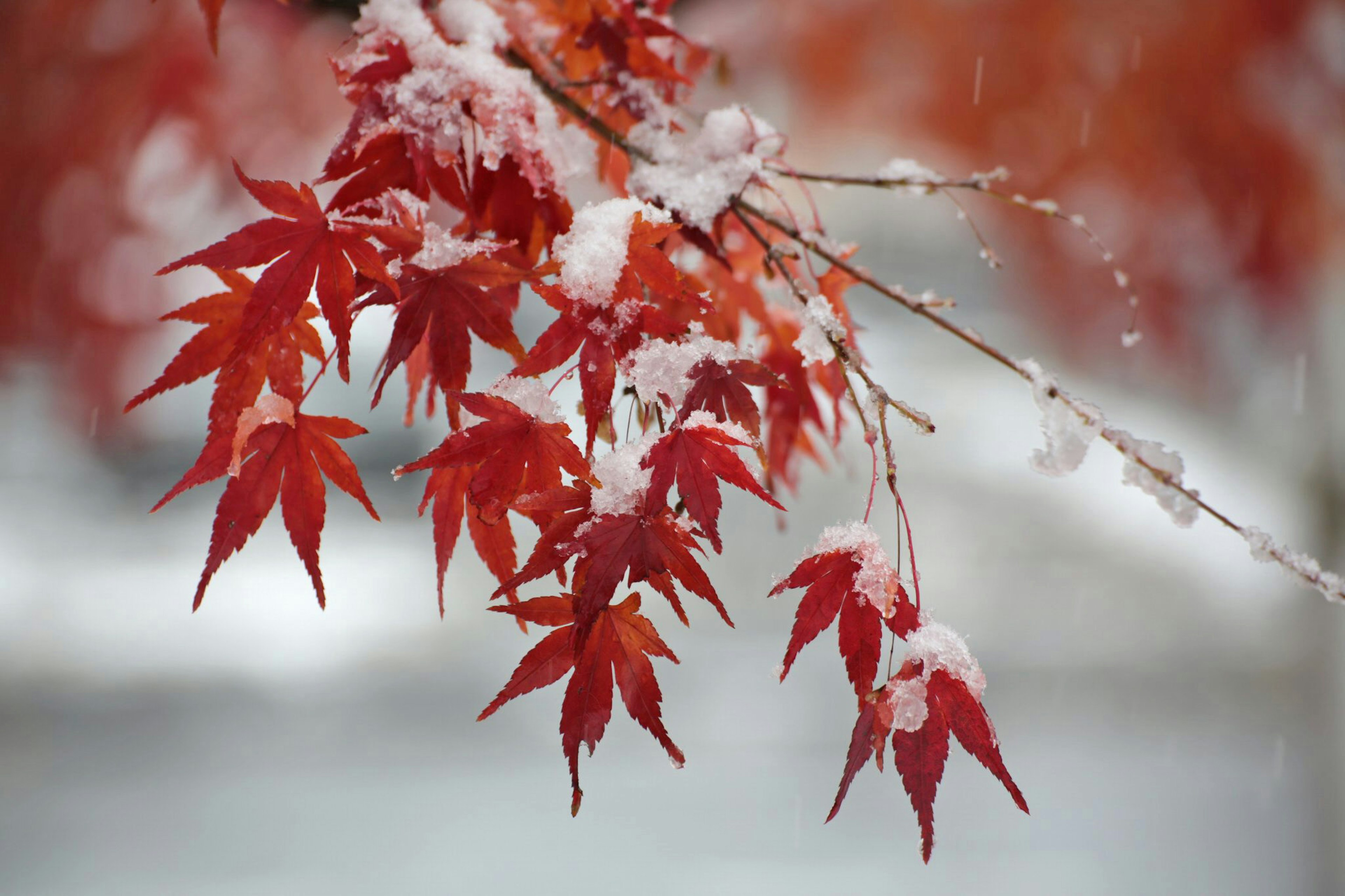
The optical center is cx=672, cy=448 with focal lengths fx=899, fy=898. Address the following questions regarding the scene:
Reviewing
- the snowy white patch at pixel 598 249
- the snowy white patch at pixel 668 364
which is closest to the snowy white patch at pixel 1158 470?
the snowy white patch at pixel 668 364

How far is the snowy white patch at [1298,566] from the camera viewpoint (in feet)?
2.23

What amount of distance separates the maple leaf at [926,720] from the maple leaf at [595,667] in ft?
0.51

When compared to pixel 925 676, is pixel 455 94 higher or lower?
higher

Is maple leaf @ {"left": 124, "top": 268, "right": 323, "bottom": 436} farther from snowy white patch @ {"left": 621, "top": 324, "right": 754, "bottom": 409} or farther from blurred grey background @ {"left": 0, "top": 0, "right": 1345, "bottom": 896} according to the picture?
blurred grey background @ {"left": 0, "top": 0, "right": 1345, "bottom": 896}

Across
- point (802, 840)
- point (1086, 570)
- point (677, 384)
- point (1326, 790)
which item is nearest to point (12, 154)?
point (677, 384)

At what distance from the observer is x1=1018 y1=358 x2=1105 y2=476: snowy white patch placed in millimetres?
706

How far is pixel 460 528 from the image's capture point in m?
0.82

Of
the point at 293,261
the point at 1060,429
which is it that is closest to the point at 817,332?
the point at 1060,429

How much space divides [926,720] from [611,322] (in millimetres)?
405

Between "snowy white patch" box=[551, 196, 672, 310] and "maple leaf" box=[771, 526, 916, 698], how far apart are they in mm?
261

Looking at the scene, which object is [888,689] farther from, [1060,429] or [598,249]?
[598,249]

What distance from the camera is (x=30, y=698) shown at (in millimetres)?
3971

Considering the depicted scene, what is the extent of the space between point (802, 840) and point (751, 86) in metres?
3.23

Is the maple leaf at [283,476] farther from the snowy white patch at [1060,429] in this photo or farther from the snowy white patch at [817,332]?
the snowy white patch at [1060,429]
